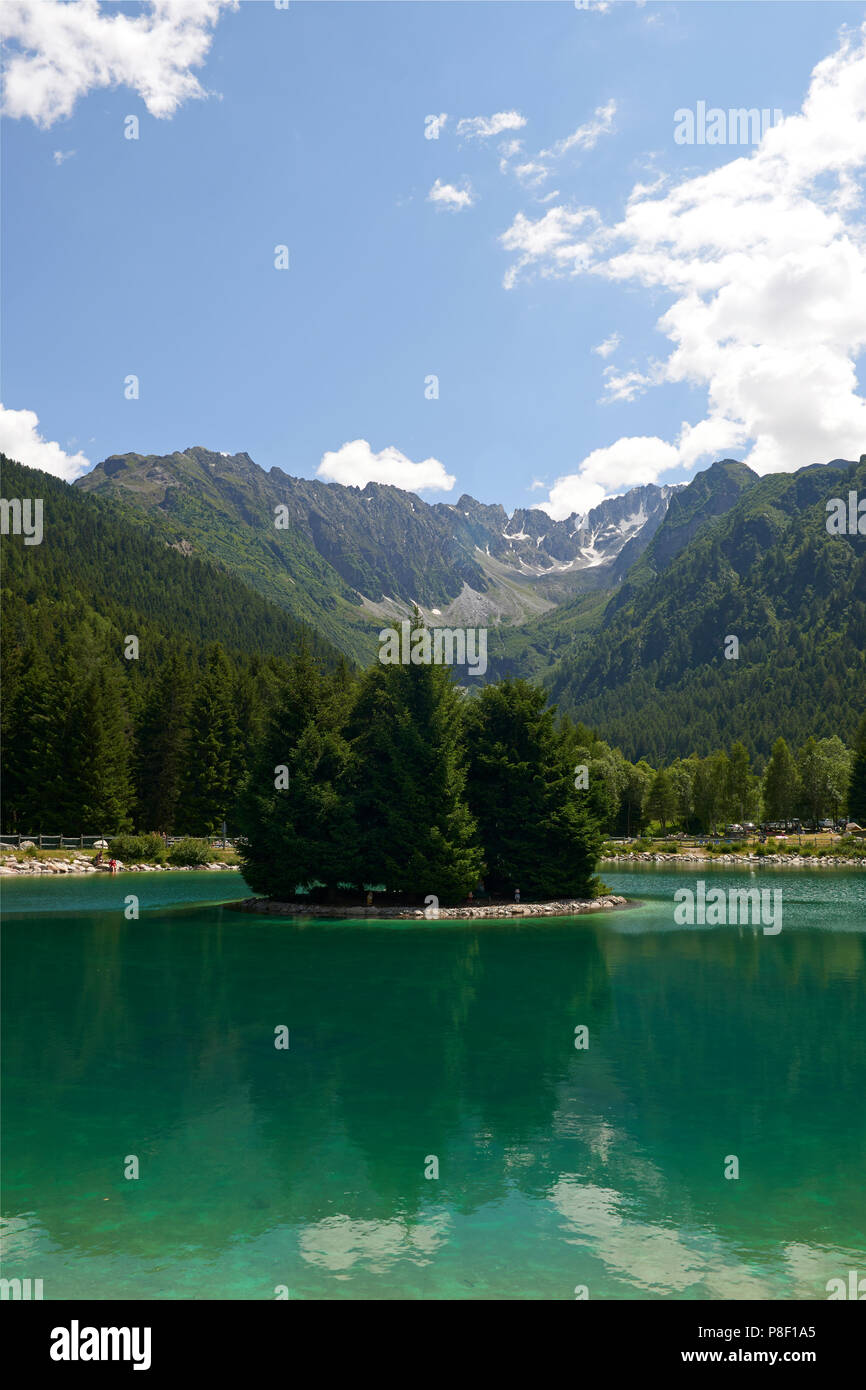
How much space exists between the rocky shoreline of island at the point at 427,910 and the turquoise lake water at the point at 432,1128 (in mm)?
19263

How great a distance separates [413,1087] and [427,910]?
3588 centimetres

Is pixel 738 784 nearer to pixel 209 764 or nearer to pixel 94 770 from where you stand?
pixel 209 764

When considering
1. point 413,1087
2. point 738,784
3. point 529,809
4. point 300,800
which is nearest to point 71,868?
point 300,800

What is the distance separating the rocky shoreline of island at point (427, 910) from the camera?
54000 mm

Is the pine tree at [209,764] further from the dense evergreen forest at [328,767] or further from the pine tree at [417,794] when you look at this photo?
the pine tree at [417,794]

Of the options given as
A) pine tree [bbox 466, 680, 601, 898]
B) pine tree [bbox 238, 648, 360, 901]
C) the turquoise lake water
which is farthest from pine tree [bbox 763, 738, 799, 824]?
the turquoise lake water

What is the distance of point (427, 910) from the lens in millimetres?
54188

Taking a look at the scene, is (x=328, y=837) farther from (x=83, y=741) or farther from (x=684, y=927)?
(x=83, y=741)

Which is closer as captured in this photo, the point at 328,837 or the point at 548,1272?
the point at 548,1272

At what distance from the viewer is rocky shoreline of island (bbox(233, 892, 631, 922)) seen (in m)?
54.0

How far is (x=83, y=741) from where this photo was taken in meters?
91.8

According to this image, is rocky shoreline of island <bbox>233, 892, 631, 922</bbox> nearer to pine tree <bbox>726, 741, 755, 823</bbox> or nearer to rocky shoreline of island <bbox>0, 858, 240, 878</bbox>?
rocky shoreline of island <bbox>0, 858, 240, 878</bbox>
